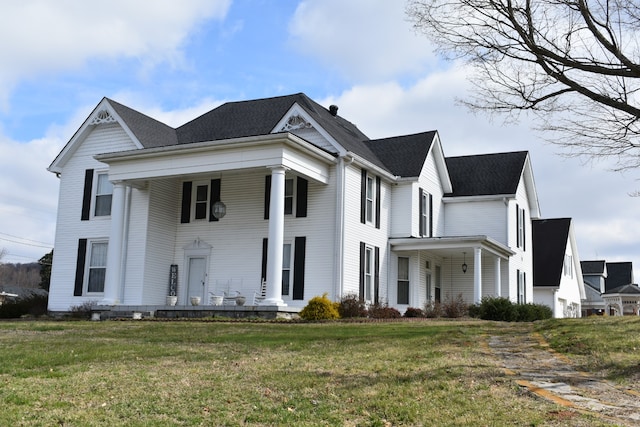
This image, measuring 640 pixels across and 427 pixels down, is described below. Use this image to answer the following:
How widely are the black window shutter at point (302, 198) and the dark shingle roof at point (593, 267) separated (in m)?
34.0

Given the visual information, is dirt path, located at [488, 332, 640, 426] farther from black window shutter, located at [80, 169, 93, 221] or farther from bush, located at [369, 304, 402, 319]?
black window shutter, located at [80, 169, 93, 221]

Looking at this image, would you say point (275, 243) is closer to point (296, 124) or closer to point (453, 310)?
point (296, 124)

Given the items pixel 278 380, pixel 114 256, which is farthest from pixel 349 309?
pixel 278 380

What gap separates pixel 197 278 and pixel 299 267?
4183mm

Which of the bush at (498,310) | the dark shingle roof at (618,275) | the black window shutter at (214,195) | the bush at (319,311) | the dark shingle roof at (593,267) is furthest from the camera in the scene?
the dark shingle roof at (618,275)

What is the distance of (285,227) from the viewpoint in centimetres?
2402

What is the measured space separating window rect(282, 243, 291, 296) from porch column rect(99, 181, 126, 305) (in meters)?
5.65

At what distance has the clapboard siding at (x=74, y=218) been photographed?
26.1 metres

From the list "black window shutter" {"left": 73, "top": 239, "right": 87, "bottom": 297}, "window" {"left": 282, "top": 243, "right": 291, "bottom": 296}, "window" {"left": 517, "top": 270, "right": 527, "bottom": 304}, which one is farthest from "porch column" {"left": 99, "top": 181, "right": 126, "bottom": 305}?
"window" {"left": 517, "top": 270, "right": 527, "bottom": 304}

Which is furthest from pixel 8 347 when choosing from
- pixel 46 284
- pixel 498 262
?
pixel 46 284

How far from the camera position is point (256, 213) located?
80.6 ft

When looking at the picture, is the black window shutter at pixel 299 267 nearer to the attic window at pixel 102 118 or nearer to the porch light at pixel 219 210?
the porch light at pixel 219 210

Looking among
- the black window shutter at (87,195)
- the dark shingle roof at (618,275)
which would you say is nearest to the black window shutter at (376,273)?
the black window shutter at (87,195)

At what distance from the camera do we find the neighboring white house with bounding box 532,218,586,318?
1422 inches
